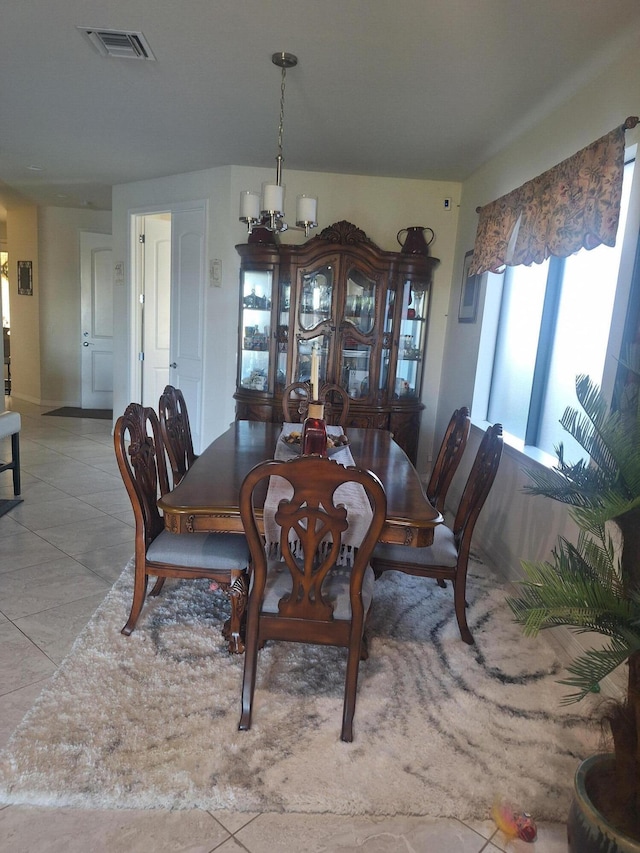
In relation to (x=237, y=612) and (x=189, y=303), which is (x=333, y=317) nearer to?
(x=189, y=303)

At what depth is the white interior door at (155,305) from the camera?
525cm

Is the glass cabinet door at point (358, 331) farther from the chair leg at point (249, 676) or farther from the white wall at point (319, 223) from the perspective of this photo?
the chair leg at point (249, 676)

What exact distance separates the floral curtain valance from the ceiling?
1.41ft

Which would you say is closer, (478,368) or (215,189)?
(478,368)

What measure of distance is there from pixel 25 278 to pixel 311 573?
702 cm

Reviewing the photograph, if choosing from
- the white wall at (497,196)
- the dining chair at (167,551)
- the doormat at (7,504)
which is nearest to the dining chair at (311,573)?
the dining chair at (167,551)

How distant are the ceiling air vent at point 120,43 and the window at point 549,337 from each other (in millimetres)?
2202

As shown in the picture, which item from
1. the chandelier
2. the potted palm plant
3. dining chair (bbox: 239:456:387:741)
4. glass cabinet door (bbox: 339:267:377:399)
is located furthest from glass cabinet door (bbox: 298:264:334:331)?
the potted palm plant

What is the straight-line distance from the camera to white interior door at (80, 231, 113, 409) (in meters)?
6.84

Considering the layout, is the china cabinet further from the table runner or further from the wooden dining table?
the table runner

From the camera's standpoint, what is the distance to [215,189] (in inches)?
173

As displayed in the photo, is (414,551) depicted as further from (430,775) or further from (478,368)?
(478,368)

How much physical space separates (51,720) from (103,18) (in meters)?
2.71

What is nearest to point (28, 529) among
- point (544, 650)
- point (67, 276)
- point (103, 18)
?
point (103, 18)
